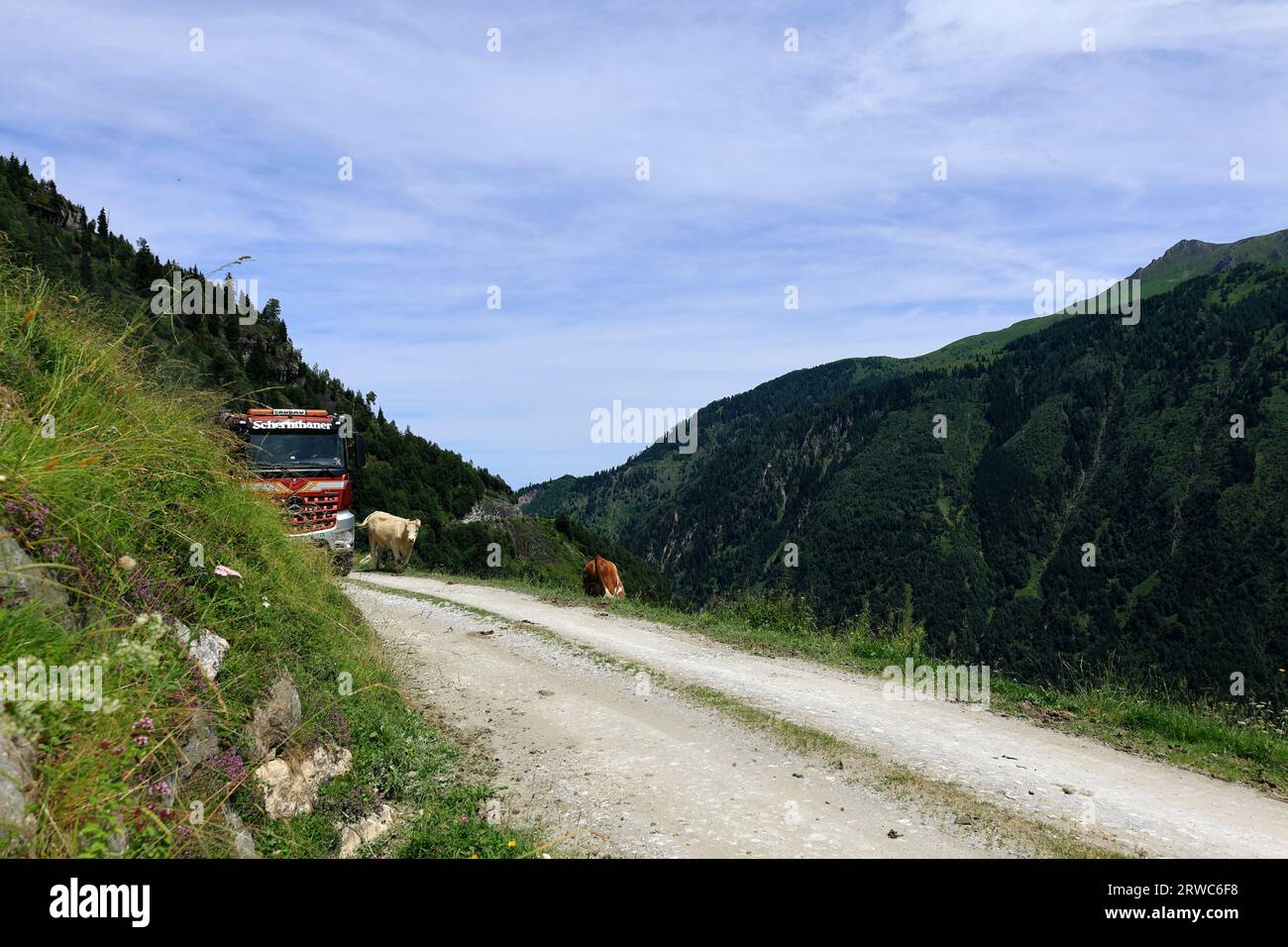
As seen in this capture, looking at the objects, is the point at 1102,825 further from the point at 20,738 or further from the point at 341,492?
the point at 341,492

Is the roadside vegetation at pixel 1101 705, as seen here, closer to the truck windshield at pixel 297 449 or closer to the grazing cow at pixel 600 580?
the grazing cow at pixel 600 580

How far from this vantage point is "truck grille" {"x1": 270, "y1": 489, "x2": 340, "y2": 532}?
16.9 meters

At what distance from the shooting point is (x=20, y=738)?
3357 mm

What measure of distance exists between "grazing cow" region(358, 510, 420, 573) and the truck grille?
818cm

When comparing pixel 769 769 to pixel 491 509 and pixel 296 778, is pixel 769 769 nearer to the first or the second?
pixel 296 778

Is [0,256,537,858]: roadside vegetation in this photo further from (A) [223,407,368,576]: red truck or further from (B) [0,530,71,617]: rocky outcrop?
(A) [223,407,368,576]: red truck

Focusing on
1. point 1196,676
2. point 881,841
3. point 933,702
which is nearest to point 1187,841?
point 881,841

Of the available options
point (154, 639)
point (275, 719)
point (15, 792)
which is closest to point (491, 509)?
point (275, 719)

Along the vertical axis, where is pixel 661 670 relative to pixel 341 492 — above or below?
below
